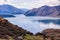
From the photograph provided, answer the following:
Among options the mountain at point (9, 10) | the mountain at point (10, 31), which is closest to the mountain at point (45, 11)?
the mountain at point (9, 10)

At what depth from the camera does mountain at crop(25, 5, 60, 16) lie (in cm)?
385

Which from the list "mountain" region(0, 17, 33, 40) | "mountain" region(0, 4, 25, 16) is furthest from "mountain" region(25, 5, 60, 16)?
"mountain" region(0, 17, 33, 40)

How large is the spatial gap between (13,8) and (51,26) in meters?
1.10

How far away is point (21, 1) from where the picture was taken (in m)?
3.90

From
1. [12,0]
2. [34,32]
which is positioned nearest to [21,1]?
[12,0]

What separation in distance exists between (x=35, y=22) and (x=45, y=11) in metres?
0.42

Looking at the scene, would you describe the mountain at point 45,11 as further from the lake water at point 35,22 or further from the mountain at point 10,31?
the mountain at point 10,31

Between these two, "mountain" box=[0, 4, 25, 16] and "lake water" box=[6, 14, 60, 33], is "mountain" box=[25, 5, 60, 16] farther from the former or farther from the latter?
"mountain" box=[0, 4, 25, 16]

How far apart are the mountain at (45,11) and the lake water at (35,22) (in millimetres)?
123

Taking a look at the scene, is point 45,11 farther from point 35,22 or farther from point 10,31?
point 10,31

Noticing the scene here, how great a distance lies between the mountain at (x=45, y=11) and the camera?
3853 mm

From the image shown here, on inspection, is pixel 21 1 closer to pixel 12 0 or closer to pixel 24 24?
pixel 12 0

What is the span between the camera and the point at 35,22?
379 cm

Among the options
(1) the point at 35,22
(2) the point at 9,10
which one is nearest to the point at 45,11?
(1) the point at 35,22
